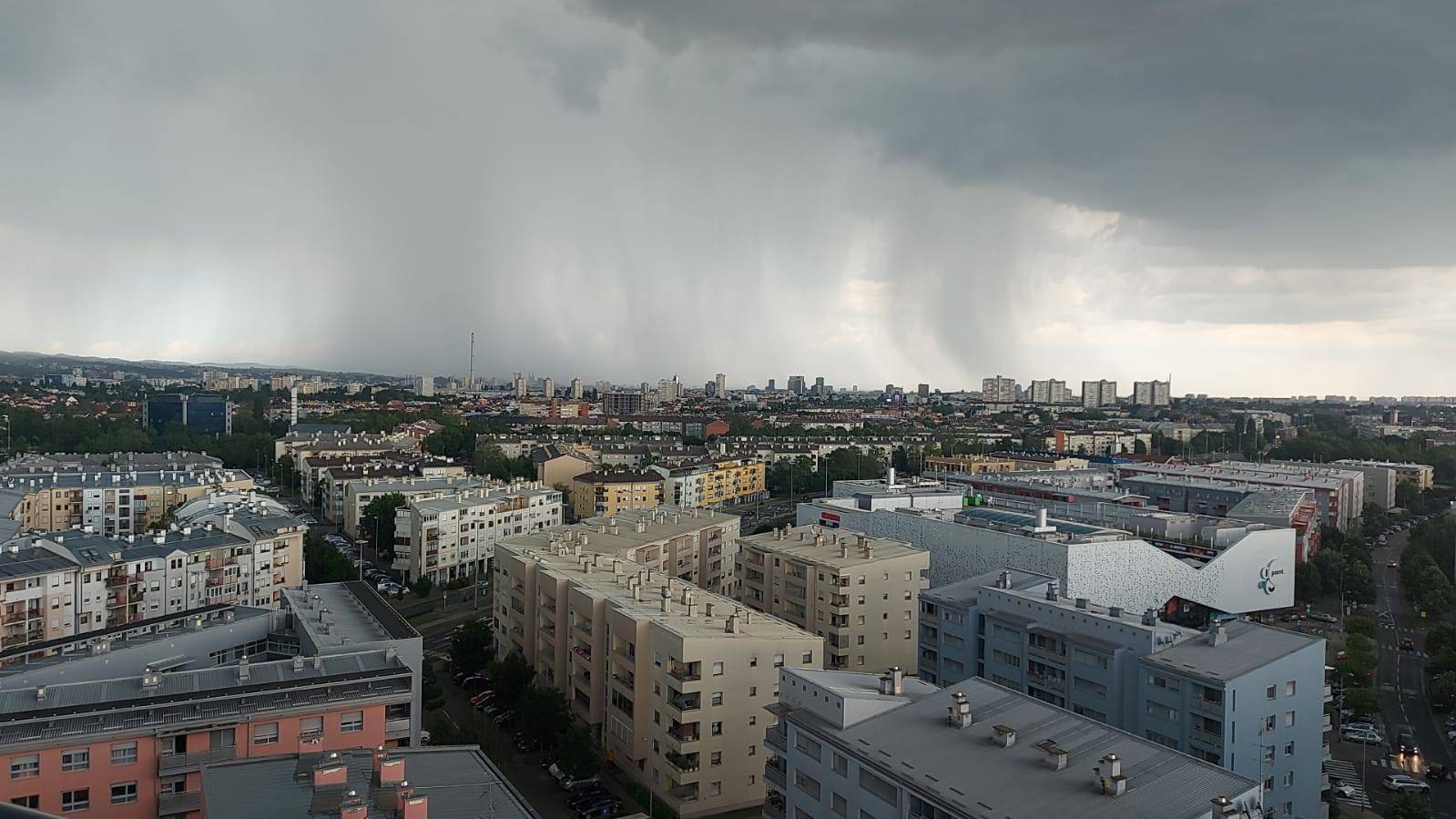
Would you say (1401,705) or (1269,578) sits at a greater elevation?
(1269,578)

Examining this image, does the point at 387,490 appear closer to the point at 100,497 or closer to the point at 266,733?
the point at 100,497

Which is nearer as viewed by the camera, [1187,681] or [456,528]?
[1187,681]

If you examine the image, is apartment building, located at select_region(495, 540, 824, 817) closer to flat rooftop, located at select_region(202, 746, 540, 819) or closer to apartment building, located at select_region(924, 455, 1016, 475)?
flat rooftop, located at select_region(202, 746, 540, 819)

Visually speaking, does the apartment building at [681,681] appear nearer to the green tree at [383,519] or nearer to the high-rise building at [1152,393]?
the green tree at [383,519]

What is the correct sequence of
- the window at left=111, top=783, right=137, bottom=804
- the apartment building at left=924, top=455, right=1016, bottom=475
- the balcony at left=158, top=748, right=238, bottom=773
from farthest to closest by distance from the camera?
the apartment building at left=924, top=455, right=1016, bottom=475, the balcony at left=158, top=748, right=238, bottom=773, the window at left=111, top=783, right=137, bottom=804

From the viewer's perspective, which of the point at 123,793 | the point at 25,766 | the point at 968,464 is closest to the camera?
the point at 25,766

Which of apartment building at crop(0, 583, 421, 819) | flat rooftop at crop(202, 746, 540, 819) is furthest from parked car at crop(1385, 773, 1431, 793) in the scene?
apartment building at crop(0, 583, 421, 819)

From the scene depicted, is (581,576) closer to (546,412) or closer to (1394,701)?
(1394,701)

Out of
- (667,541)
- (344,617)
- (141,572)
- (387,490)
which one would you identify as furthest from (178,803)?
(387,490)

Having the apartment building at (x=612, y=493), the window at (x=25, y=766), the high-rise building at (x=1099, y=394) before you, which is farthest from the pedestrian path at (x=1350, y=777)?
the high-rise building at (x=1099, y=394)
